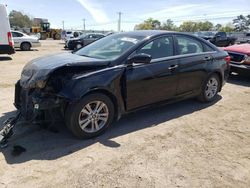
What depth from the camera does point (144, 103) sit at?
15.1 ft

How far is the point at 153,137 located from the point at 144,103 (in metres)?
0.69

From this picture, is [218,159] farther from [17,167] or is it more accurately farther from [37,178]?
[17,167]

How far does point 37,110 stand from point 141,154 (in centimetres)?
158

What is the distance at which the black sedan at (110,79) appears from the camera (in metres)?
3.77

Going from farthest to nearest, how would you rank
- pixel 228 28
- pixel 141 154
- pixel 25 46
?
pixel 228 28
pixel 25 46
pixel 141 154

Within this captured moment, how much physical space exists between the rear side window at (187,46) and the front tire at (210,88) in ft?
2.34

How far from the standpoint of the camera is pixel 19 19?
88938 millimetres

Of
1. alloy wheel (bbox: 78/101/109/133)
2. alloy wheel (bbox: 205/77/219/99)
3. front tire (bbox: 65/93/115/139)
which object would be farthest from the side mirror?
alloy wheel (bbox: 205/77/219/99)

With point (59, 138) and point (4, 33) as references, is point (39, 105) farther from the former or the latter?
point (4, 33)

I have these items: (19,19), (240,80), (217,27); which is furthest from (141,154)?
(19,19)

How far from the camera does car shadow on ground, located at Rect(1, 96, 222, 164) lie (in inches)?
140

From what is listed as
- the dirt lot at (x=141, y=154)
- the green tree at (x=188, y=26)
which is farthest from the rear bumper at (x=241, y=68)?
the green tree at (x=188, y=26)

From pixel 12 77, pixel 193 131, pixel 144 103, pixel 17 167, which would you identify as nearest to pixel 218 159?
pixel 193 131

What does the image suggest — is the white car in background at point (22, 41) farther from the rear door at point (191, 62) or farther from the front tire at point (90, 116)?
the front tire at point (90, 116)
